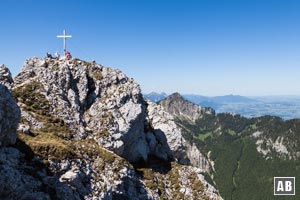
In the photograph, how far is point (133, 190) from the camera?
4756 centimetres

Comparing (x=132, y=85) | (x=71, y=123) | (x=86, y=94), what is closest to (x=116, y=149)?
(x=71, y=123)

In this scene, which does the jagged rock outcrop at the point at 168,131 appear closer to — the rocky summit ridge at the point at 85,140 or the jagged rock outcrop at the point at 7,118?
the rocky summit ridge at the point at 85,140

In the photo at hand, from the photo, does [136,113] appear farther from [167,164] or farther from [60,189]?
[60,189]

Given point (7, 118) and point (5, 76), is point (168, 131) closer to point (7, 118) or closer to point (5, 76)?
point (5, 76)

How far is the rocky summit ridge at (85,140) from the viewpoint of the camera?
110 ft

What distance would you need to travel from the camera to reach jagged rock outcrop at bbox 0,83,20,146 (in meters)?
33.1

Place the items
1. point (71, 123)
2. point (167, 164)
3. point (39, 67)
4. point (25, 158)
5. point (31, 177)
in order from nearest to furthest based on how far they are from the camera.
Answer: point (31, 177), point (25, 158), point (71, 123), point (39, 67), point (167, 164)

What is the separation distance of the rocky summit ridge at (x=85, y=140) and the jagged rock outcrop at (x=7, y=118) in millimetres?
102

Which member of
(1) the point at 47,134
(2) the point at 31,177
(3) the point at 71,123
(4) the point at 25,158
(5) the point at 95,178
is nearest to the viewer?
(2) the point at 31,177

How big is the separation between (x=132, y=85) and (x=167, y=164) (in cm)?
1713

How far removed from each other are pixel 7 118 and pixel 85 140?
A: 54.2 ft

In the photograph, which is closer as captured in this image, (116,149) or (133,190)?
(133,190)

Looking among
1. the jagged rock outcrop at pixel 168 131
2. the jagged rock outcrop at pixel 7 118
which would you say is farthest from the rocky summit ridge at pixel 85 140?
the jagged rock outcrop at pixel 168 131

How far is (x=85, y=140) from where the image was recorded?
4909cm
